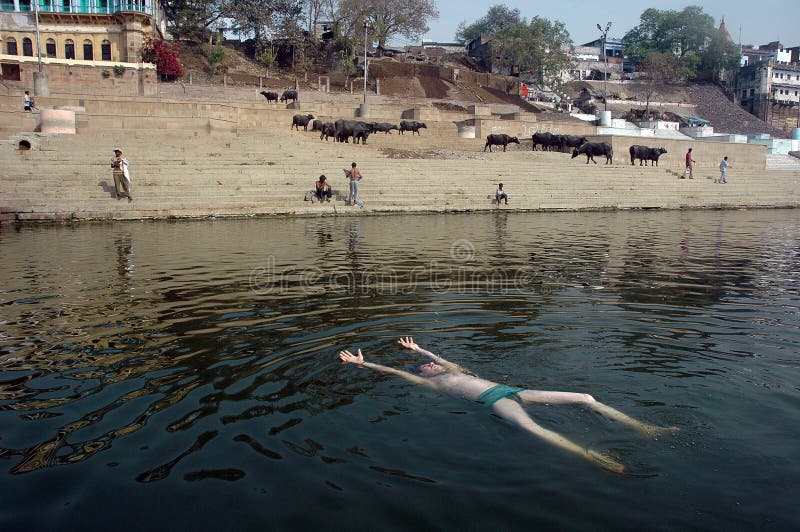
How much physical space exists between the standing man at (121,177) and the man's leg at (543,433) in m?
14.6

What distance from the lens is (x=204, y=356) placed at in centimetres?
507

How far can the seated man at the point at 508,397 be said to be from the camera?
10.9 feet

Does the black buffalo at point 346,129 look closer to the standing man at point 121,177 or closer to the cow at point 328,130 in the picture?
the cow at point 328,130

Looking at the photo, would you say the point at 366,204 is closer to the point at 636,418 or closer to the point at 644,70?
the point at 636,418

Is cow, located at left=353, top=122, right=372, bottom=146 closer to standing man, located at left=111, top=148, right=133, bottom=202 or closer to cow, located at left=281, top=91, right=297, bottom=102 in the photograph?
standing man, located at left=111, top=148, right=133, bottom=202

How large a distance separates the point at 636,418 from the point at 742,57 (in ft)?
278

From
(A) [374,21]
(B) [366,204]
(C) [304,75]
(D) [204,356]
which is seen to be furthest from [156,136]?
(A) [374,21]

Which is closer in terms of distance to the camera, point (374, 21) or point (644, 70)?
point (374, 21)

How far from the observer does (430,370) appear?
14.7 feet

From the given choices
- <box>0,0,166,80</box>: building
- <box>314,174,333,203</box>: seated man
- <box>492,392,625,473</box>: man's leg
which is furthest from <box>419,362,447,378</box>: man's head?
<box>0,0,166,80</box>: building

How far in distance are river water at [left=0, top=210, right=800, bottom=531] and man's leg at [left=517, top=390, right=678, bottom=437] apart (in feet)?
0.24

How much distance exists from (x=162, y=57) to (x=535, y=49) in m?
38.5

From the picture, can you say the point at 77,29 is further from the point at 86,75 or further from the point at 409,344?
the point at 409,344

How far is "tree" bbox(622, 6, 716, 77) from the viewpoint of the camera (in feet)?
237
